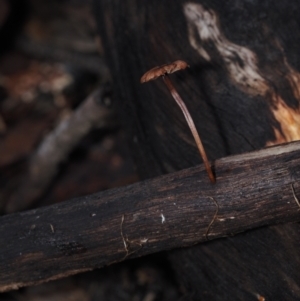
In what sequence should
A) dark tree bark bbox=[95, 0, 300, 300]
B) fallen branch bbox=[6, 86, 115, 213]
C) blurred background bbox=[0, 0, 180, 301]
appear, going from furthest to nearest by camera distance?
fallen branch bbox=[6, 86, 115, 213] → blurred background bbox=[0, 0, 180, 301] → dark tree bark bbox=[95, 0, 300, 300]

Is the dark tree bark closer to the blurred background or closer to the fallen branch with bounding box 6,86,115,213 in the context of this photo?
the blurred background

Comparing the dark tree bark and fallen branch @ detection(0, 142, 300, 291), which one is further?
the dark tree bark

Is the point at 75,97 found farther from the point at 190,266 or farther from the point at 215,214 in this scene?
the point at 215,214

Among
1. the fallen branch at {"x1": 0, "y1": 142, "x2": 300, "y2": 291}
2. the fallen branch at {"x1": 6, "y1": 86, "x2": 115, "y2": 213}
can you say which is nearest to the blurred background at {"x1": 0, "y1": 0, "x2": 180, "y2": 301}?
the fallen branch at {"x1": 6, "y1": 86, "x2": 115, "y2": 213}

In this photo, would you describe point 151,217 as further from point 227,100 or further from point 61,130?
point 61,130

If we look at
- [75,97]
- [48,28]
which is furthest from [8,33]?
[75,97]

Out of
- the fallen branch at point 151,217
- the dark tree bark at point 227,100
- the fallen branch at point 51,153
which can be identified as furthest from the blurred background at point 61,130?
the fallen branch at point 151,217

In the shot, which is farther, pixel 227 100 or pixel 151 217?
pixel 227 100

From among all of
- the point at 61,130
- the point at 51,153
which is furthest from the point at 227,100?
the point at 51,153
